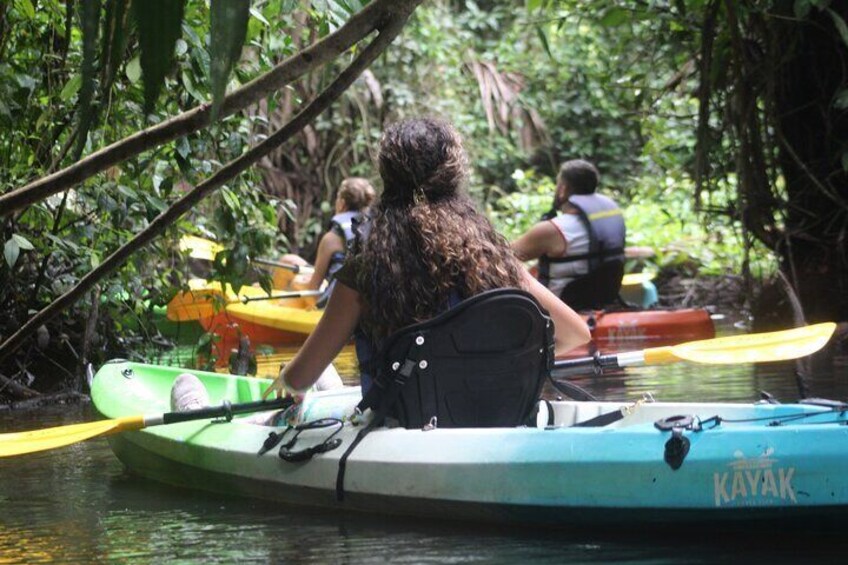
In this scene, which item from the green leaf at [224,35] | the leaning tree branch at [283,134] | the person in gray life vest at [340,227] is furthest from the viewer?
the person in gray life vest at [340,227]

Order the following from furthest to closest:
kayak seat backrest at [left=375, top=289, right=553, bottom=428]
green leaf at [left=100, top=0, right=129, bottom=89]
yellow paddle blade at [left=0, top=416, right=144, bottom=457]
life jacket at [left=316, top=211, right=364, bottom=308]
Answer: life jacket at [left=316, top=211, right=364, bottom=308] → yellow paddle blade at [left=0, top=416, right=144, bottom=457] → kayak seat backrest at [left=375, top=289, right=553, bottom=428] → green leaf at [left=100, top=0, right=129, bottom=89]

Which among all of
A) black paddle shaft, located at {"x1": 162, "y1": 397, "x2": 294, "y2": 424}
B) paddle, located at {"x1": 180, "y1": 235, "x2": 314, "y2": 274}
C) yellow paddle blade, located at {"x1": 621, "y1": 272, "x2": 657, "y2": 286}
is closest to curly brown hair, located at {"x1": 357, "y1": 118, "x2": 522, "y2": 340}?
black paddle shaft, located at {"x1": 162, "y1": 397, "x2": 294, "y2": 424}

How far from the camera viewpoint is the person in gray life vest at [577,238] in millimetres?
8500

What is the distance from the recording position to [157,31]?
90 centimetres

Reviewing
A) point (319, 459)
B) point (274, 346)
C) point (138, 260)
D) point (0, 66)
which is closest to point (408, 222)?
point (319, 459)

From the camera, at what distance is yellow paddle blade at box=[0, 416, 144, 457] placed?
12.7ft

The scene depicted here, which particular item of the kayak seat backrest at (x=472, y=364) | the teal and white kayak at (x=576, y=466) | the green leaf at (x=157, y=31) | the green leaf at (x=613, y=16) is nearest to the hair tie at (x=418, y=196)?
the kayak seat backrest at (x=472, y=364)

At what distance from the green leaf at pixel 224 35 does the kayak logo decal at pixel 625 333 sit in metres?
7.87

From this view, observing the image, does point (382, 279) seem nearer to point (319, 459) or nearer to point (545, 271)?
point (319, 459)

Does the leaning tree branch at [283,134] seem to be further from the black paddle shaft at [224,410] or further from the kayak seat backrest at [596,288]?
the kayak seat backrest at [596,288]

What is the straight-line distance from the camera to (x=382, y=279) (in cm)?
346

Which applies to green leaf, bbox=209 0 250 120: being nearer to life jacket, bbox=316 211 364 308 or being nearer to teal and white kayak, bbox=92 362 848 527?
teal and white kayak, bbox=92 362 848 527

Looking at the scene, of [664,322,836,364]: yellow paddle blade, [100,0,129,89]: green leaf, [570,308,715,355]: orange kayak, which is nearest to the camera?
[100,0,129,89]: green leaf

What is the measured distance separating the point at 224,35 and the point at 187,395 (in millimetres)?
3759
